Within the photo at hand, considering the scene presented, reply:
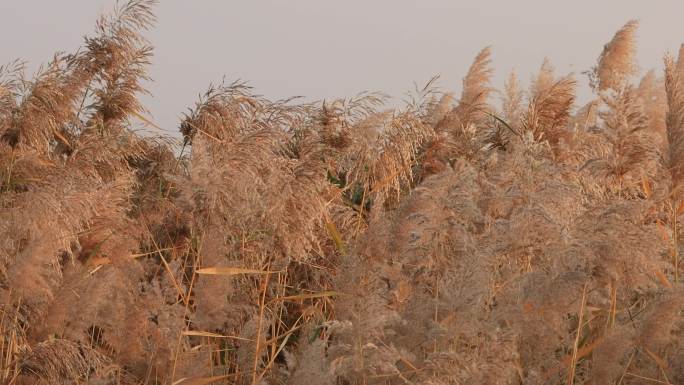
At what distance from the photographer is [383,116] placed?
5078 mm

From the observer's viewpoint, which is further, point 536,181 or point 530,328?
point 536,181

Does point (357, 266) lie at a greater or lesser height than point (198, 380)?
greater

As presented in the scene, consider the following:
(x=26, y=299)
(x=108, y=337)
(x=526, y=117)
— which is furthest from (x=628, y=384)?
(x=526, y=117)

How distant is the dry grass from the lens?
289 centimetres

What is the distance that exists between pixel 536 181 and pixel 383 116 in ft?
4.75

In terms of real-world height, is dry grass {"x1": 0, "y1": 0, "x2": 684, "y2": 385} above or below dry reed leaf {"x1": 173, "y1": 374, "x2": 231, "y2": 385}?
above

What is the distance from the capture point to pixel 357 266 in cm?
350

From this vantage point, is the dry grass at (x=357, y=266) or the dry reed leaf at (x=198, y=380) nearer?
the dry grass at (x=357, y=266)

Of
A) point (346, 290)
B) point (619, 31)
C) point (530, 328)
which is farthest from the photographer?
point (619, 31)

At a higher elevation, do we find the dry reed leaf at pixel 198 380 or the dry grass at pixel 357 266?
the dry grass at pixel 357 266

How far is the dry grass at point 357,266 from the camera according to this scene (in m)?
2.89

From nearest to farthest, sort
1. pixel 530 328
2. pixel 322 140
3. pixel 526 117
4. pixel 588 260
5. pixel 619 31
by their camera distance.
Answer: pixel 588 260, pixel 530 328, pixel 322 140, pixel 526 117, pixel 619 31

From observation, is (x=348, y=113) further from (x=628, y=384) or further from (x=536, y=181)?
(x=628, y=384)

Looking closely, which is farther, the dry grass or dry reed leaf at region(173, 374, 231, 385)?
dry reed leaf at region(173, 374, 231, 385)
